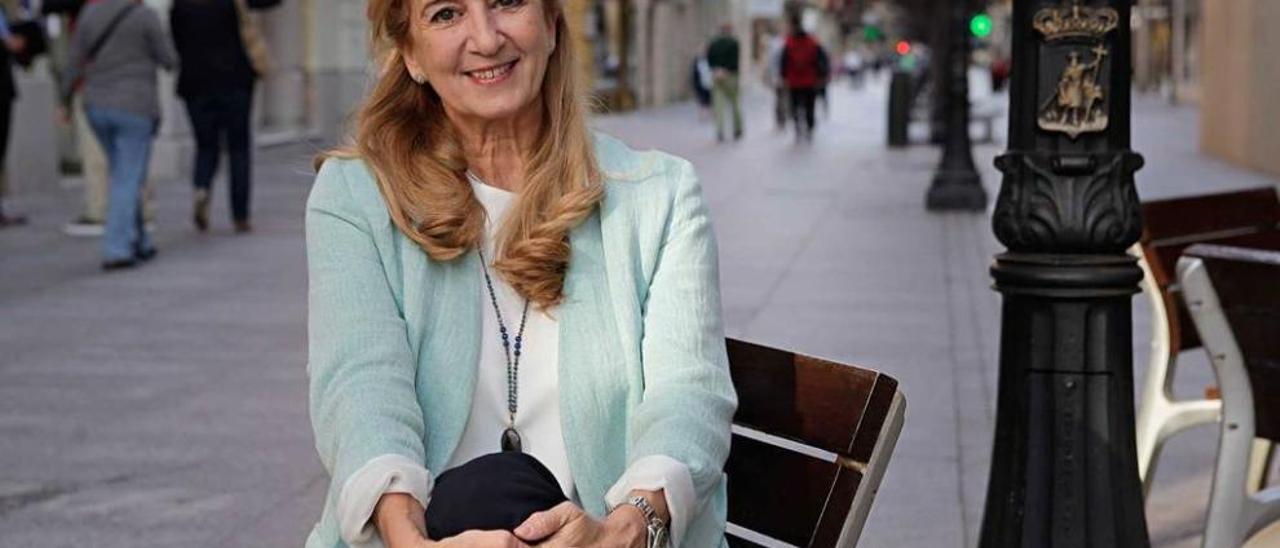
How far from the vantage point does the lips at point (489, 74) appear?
2.95 metres

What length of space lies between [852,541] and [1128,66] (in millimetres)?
1124

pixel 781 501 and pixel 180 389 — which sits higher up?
pixel 781 501

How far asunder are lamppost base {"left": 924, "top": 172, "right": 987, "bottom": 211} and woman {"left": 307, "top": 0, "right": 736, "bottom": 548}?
42.5 feet

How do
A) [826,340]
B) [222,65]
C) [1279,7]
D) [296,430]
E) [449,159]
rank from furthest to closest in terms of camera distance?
[1279,7]
[222,65]
[826,340]
[296,430]
[449,159]

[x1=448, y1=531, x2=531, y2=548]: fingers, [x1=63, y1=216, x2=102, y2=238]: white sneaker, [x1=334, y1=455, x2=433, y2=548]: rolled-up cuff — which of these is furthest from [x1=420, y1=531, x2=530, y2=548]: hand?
[x1=63, y1=216, x2=102, y2=238]: white sneaker

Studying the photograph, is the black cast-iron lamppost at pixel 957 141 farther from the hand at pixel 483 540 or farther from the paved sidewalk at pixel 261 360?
the hand at pixel 483 540

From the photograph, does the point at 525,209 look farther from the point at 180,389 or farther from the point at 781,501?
the point at 180,389

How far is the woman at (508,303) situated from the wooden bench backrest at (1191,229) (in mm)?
2321

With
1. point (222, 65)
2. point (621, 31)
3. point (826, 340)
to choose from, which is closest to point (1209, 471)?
point (826, 340)

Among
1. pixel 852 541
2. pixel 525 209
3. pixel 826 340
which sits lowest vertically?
pixel 826 340

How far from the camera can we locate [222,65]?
13.0m

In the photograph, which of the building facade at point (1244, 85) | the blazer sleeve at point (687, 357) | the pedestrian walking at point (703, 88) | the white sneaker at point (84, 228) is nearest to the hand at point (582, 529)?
the blazer sleeve at point (687, 357)

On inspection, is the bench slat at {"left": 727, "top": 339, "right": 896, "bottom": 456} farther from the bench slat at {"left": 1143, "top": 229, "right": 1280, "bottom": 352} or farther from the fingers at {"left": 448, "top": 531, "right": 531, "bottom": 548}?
the bench slat at {"left": 1143, "top": 229, "right": 1280, "bottom": 352}

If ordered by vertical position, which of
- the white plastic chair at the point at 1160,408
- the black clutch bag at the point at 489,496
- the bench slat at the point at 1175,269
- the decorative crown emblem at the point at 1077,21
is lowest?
the white plastic chair at the point at 1160,408
